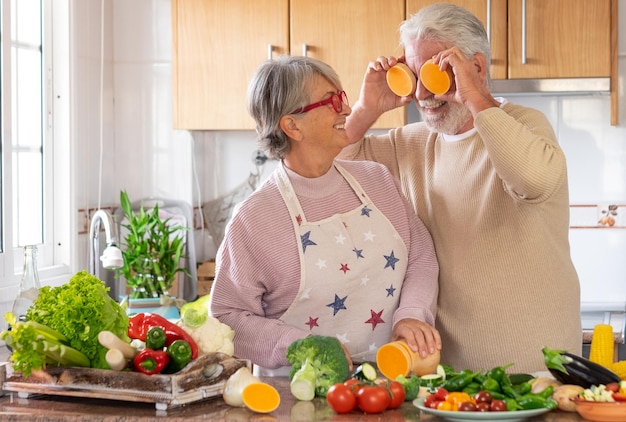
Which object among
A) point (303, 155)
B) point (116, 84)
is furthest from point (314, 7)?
Answer: point (303, 155)

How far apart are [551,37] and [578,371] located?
2359mm

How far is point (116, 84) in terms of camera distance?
436 cm

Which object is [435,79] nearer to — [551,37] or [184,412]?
[184,412]

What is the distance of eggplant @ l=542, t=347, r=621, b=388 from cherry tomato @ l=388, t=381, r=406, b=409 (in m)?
0.28

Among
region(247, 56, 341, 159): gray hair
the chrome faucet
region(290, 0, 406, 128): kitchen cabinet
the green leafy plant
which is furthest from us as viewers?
region(290, 0, 406, 128): kitchen cabinet

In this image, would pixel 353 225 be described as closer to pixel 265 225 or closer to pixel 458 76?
pixel 265 225

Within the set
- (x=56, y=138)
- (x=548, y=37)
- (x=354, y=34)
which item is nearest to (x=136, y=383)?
(x=56, y=138)

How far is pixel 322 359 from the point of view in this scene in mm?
1895

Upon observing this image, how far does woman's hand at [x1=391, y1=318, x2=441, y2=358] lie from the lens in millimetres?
2084

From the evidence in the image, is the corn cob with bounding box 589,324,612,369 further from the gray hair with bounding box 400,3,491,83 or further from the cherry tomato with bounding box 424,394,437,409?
the gray hair with bounding box 400,3,491,83

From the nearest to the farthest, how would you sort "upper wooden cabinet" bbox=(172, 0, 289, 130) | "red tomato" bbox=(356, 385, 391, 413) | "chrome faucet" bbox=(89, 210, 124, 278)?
"red tomato" bbox=(356, 385, 391, 413), "chrome faucet" bbox=(89, 210, 124, 278), "upper wooden cabinet" bbox=(172, 0, 289, 130)

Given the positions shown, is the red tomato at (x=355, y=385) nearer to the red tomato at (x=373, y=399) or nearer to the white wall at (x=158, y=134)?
the red tomato at (x=373, y=399)

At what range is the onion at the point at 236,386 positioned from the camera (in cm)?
183

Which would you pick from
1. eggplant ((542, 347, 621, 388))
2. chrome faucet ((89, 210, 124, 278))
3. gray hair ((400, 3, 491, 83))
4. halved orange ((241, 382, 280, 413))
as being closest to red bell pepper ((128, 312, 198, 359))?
halved orange ((241, 382, 280, 413))
